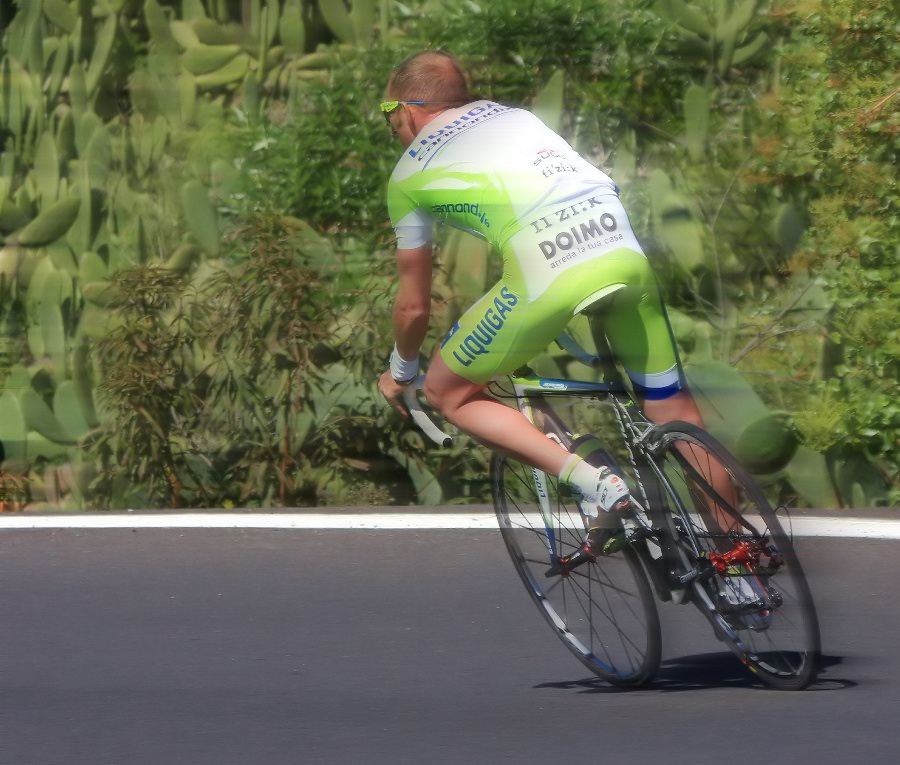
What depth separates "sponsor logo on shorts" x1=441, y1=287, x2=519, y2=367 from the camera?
14.1 feet

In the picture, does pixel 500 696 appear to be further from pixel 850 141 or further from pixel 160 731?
pixel 850 141

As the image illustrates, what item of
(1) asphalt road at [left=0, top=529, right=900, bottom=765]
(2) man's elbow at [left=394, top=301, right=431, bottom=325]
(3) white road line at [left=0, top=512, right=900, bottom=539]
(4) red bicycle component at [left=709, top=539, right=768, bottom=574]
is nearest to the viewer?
(1) asphalt road at [left=0, top=529, right=900, bottom=765]

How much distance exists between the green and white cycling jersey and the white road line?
214 cm

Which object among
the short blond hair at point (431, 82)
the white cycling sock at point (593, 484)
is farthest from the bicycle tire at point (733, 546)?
the short blond hair at point (431, 82)

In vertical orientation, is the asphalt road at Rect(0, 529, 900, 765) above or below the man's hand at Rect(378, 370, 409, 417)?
below

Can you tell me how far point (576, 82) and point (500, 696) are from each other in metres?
3.73

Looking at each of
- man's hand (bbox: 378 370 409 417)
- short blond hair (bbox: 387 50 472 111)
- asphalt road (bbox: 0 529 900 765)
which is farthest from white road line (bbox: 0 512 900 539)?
short blond hair (bbox: 387 50 472 111)

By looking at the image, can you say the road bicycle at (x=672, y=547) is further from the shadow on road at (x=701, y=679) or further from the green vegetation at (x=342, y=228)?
the green vegetation at (x=342, y=228)

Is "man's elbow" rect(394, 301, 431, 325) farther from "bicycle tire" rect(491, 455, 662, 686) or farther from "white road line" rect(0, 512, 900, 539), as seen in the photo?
"white road line" rect(0, 512, 900, 539)

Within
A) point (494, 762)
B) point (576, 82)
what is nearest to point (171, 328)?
point (576, 82)

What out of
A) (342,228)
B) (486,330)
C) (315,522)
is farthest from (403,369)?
(342,228)

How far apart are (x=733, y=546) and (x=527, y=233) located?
97 centimetres

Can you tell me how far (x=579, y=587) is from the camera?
15.6ft

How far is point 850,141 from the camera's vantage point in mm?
7008
